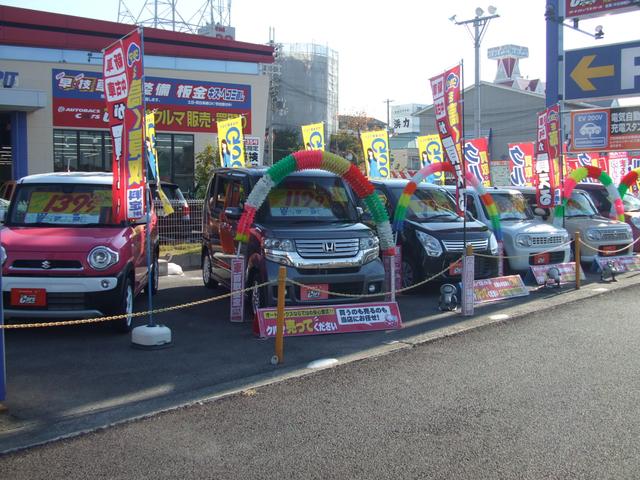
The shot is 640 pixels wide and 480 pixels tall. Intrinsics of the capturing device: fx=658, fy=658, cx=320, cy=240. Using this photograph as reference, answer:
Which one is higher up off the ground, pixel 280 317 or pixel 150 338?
pixel 280 317

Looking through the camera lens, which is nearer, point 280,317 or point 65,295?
point 280,317

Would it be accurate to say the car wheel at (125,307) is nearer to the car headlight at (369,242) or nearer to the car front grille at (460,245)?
the car headlight at (369,242)

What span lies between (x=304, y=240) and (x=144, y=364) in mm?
2602

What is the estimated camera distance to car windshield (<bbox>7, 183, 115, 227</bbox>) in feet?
28.9

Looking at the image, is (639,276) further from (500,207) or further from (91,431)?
(91,431)

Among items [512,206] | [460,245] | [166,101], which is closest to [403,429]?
[460,245]

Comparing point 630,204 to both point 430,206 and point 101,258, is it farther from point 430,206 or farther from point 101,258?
point 101,258

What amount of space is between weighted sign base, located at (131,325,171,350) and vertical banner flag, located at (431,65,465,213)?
567cm

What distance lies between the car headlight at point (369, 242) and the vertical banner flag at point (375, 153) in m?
10.4

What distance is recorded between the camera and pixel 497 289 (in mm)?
10836

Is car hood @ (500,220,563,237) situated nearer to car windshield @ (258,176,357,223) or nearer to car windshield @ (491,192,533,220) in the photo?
car windshield @ (491,192,533,220)

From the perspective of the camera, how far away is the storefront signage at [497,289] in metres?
10.5

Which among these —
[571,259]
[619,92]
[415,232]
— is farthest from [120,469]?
[619,92]

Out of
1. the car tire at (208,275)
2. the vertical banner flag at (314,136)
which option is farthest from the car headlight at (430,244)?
the vertical banner flag at (314,136)
